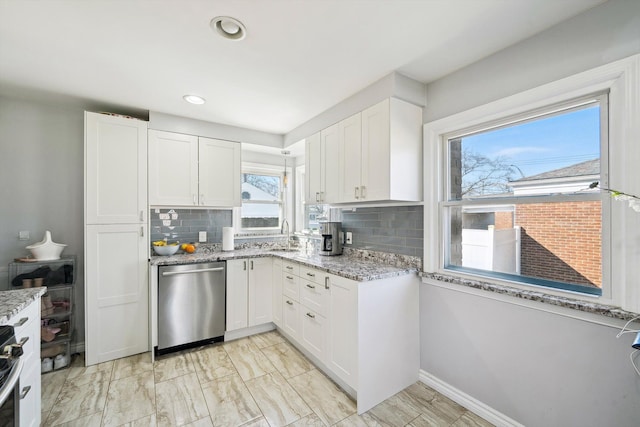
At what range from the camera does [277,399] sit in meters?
2.05

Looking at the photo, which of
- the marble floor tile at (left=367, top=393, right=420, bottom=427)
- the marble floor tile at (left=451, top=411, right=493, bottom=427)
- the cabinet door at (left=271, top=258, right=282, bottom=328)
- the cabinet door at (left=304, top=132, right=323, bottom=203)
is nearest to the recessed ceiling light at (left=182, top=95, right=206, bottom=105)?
the cabinet door at (left=304, top=132, right=323, bottom=203)

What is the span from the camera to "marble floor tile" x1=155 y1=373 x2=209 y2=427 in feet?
6.09

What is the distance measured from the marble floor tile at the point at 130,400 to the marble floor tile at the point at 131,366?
8 cm

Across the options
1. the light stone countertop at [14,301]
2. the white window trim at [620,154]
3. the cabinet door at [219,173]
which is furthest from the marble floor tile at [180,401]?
the white window trim at [620,154]

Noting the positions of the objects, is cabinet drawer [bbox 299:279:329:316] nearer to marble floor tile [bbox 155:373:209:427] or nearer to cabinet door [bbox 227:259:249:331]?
cabinet door [bbox 227:259:249:331]

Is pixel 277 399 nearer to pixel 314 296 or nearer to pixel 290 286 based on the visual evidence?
pixel 314 296

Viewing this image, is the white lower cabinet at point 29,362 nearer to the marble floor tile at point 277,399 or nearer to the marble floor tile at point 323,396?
the marble floor tile at point 277,399

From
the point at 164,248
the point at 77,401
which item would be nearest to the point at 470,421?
the point at 77,401

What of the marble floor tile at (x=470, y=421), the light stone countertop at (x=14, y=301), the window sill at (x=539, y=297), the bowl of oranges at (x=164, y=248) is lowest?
the marble floor tile at (x=470, y=421)

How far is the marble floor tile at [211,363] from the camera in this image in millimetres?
2361

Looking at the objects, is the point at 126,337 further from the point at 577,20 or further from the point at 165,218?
the point at 577,20

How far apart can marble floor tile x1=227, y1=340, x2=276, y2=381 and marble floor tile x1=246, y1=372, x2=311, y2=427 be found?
8 cm

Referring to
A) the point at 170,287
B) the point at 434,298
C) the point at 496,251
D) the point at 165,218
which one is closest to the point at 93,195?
the point at 165,218

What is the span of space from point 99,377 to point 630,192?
152 inches
